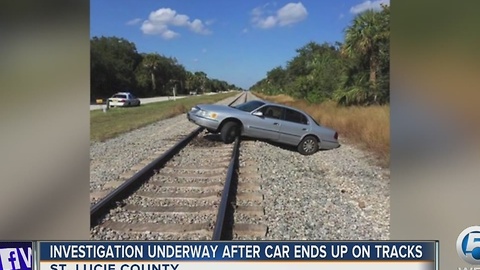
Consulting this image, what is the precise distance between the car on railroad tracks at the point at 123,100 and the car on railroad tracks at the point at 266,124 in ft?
1.01

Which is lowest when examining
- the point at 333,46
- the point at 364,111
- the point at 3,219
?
the point at 3,219

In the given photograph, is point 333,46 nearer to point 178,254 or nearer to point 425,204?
point 425,204

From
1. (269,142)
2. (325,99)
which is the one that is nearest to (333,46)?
(325,99)

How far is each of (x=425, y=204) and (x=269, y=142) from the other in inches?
33.8

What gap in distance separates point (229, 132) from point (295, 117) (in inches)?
14.8

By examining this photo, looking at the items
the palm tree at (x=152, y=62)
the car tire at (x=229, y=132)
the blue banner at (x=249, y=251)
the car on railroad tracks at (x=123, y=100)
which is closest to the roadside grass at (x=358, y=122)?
the car tire at (x=229, y=132)

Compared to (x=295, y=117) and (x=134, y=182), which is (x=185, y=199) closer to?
(x=134, y=182)

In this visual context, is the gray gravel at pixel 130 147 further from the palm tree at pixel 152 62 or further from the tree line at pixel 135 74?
the palm tree at pixel 152 62

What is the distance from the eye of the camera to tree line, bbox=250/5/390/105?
2.01m

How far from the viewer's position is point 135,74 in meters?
2.13

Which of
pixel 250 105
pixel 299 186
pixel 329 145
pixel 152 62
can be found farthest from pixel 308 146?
pixel 152 62

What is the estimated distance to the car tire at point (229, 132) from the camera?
2.20 metres

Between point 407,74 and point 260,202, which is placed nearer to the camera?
point 407,74

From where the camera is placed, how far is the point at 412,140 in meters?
1.98
